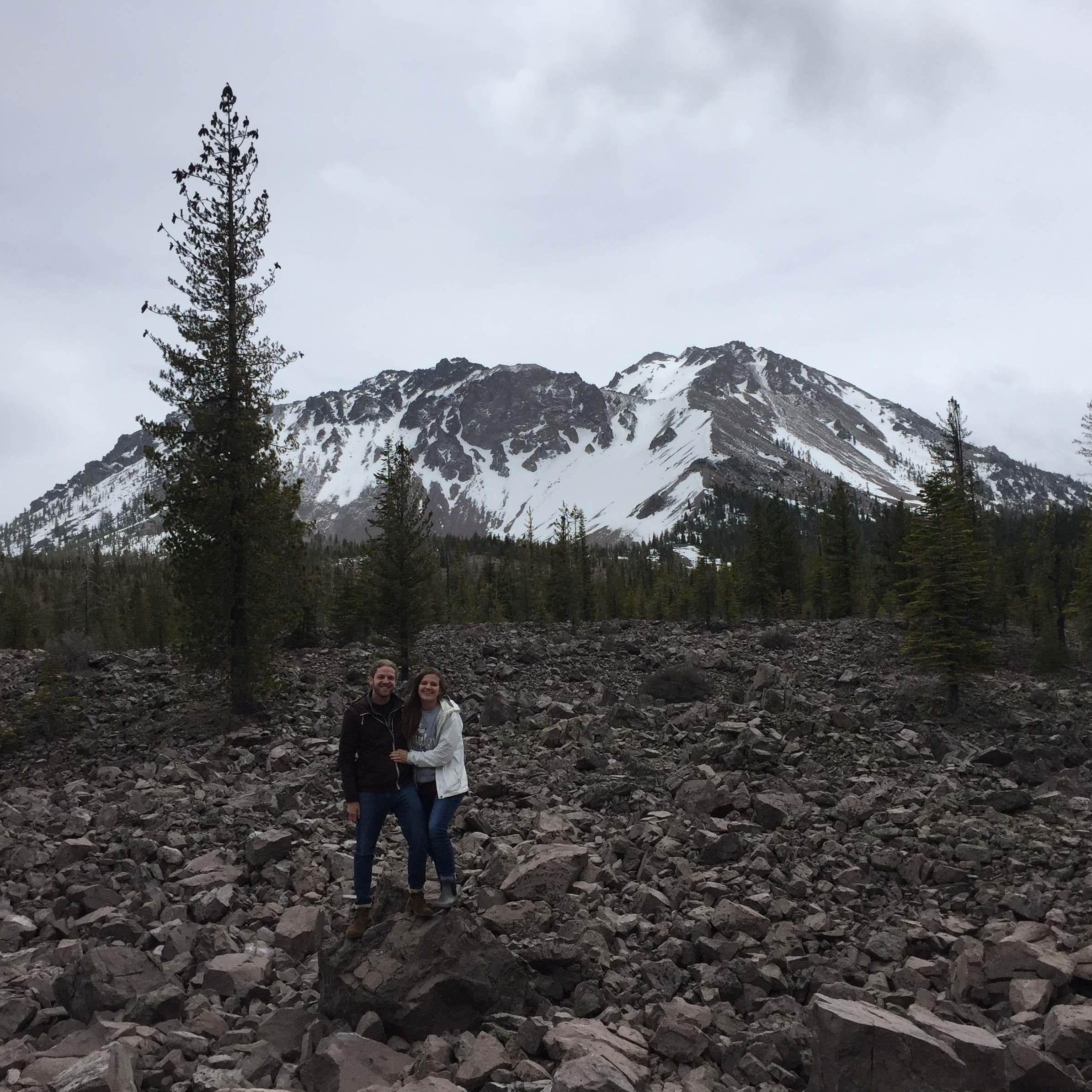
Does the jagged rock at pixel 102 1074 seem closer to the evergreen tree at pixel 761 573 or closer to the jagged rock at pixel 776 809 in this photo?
the jagged rock at pixel 776 809

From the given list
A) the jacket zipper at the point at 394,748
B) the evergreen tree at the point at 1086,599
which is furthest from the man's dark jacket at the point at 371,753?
the evergreen tree at the point at 1086,599

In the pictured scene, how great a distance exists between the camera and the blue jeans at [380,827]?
7156 millimetres

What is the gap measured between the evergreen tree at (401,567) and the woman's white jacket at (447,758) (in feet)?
56.3

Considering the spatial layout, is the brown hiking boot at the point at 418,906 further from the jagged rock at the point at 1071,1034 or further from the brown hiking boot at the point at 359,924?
the jagged rock at the point at 1071,1034

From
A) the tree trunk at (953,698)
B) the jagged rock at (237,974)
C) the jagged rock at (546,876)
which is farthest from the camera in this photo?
the tree trunk at (953,698)

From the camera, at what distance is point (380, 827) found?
7426 millimetres

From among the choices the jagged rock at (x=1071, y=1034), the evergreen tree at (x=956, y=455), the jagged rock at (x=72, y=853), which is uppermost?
the evergreen tree at (x=956, y=455)

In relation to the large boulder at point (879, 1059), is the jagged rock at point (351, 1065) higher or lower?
lower

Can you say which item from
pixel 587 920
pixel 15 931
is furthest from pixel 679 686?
pixel 15 931

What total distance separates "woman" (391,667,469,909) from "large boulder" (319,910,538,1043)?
1.76 ft

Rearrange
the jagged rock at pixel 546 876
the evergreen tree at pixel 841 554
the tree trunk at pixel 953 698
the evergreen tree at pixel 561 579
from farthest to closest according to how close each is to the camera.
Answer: the evergreen tree at pixel 841 554 < the evergreen tree at pixel 561 579 < the tree trunk at pixel 953 698 < the jagged rock at pixel 546 876

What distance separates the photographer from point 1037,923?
23.4 ft

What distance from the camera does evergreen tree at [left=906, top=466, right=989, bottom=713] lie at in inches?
736

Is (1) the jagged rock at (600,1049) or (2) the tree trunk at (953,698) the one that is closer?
(1) the jagged rock at (600,1049)
